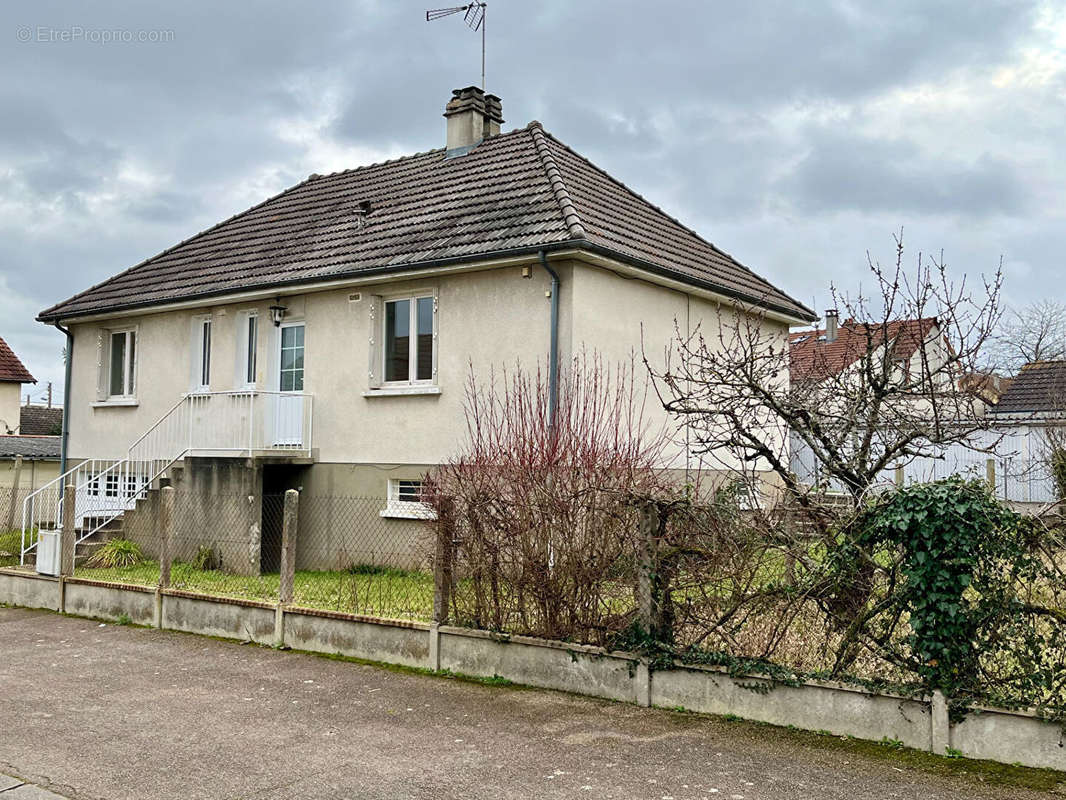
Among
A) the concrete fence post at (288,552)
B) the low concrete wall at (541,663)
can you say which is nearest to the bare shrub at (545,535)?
the low concrete wall at (541,663)

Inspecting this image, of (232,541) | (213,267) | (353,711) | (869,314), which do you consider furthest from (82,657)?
(213,267)

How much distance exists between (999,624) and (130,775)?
5566mm

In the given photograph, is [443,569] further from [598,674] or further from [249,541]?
[249,541]

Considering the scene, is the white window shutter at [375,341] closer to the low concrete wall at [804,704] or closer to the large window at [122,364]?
the large window at [122,364]

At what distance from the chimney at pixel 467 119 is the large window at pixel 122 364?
738 centimetres

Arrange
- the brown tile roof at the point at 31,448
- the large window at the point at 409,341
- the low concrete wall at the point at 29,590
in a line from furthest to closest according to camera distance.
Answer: the brown tile roof at the point at 31,448
the large window at the point at 409,341
the low concrete wall at the point at 29,590

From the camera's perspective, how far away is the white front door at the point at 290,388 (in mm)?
16344

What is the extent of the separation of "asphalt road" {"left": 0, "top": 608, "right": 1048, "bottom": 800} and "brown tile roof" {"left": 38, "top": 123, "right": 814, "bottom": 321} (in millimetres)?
7036

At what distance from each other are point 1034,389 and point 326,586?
1053 inches

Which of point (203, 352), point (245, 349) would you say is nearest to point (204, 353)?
point (203, 352)

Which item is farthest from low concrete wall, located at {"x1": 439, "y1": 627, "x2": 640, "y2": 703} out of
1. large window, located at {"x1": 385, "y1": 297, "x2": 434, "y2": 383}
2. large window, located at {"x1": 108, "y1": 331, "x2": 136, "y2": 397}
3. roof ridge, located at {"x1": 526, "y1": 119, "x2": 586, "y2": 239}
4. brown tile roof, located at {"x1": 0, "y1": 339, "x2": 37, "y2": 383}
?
brown tile roof, located at {"x1": 0, "y1": 339, "x2": 37, "y2": 383}

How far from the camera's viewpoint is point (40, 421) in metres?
49.7

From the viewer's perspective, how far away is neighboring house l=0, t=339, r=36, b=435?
3750cm

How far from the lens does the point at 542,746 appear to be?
6.91 metres
